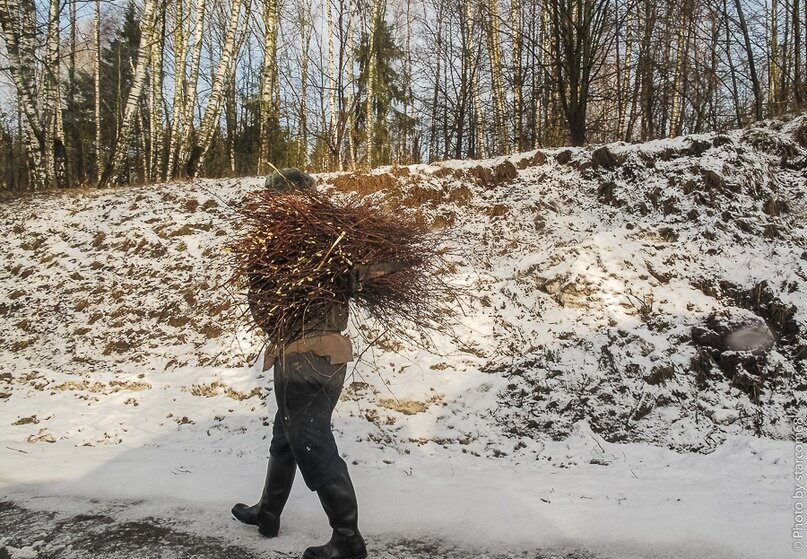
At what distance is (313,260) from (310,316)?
0.30m

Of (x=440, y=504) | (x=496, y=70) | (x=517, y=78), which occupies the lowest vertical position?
(x=440, y=504)

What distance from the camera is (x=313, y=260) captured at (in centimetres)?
261

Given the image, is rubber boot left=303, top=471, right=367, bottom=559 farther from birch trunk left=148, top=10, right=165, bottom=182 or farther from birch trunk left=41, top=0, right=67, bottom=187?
birch trunk left=148, top=10, right=165, bottom=182

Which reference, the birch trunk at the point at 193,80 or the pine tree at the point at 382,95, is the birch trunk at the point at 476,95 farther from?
the birch trunk at the point at 193,80

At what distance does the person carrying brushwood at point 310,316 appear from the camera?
2582 mm

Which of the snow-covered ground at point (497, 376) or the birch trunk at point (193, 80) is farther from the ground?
the birch trunk at point (193, 80)

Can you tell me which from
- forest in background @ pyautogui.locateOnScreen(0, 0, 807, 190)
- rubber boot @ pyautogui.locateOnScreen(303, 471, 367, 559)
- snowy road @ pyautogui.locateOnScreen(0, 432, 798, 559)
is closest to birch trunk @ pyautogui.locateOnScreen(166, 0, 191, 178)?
forest in background @ pyautogui.locateOnScreen(0, 0, 807, 190)

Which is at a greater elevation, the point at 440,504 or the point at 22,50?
the point at 22,50

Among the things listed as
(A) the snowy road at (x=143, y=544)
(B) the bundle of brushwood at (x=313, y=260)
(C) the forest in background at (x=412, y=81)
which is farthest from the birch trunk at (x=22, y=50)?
(B) the bundle of brushwood at (x=313, y=260)

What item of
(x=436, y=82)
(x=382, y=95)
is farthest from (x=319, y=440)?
(x=436, y=82)

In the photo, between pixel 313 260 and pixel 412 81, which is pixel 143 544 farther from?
pixel 412 81

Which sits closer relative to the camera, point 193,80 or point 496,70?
point 193,80

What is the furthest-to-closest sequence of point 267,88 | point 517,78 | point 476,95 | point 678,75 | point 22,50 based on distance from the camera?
point 476,95 → point 517,78 → point 678,75 → point 267,88 → point 22,50

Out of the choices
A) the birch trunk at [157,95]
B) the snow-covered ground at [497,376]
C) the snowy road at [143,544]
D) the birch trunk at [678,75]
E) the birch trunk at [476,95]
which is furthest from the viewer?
the birch trunk at [157,95]
